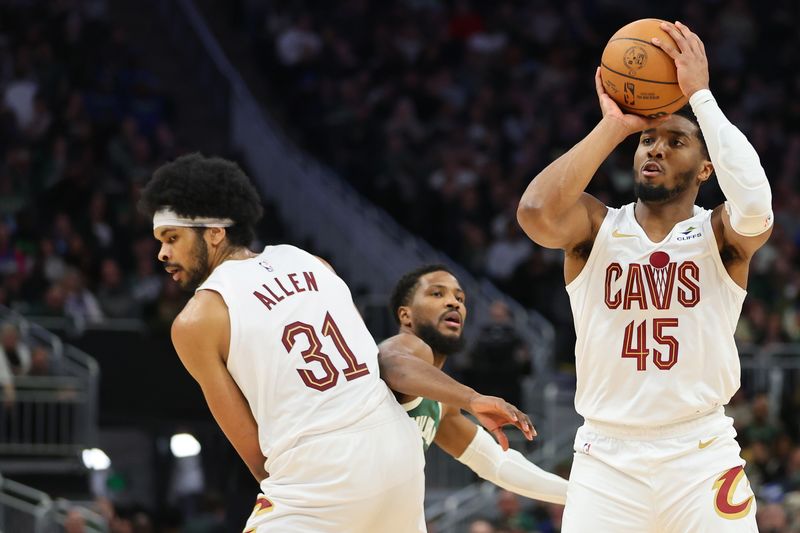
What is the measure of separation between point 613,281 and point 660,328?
0.92ft

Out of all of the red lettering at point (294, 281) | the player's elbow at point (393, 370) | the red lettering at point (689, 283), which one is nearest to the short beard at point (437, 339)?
the player's elbow at point (393, 370)

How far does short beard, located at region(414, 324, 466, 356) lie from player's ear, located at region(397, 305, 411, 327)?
0.08 m

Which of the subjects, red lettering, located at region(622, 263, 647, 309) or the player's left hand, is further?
red lettering, located at region(622, 263, 647, 309)

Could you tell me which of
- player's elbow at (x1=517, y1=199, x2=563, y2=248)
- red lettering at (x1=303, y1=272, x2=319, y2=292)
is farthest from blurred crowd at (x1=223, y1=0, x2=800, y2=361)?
red lettering at (x1=303, y1=272, x2=319, y2=292)

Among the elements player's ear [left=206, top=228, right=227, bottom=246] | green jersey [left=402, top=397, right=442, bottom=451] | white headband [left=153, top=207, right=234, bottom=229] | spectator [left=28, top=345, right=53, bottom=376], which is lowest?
green jersey [left=402, top=397, right=442, bottom=451]

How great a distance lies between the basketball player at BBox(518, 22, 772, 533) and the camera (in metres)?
5.46

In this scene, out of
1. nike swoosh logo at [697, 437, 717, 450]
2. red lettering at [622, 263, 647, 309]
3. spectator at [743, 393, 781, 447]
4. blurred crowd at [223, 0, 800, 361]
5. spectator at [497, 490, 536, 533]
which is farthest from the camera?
blurred crowd at [223, 0, 800, 361]

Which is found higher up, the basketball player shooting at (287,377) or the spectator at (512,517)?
the spectator at (512,517)

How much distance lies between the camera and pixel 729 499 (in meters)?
5.47

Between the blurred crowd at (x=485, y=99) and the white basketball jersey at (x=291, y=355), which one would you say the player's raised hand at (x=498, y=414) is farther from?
the blurred crowd at (x=485, y=99)

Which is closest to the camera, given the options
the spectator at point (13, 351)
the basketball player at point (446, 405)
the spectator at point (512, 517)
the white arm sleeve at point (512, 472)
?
the basketball player at point (446, 405)

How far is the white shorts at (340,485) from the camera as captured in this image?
5.23 m

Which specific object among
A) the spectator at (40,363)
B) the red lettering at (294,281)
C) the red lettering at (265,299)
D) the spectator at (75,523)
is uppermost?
the spectator at (40,363)

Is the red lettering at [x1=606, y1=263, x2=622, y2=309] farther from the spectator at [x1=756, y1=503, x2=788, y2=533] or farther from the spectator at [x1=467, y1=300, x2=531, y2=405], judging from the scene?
the spectator at [x1=467, y1=300, x2=531, y2=405]
